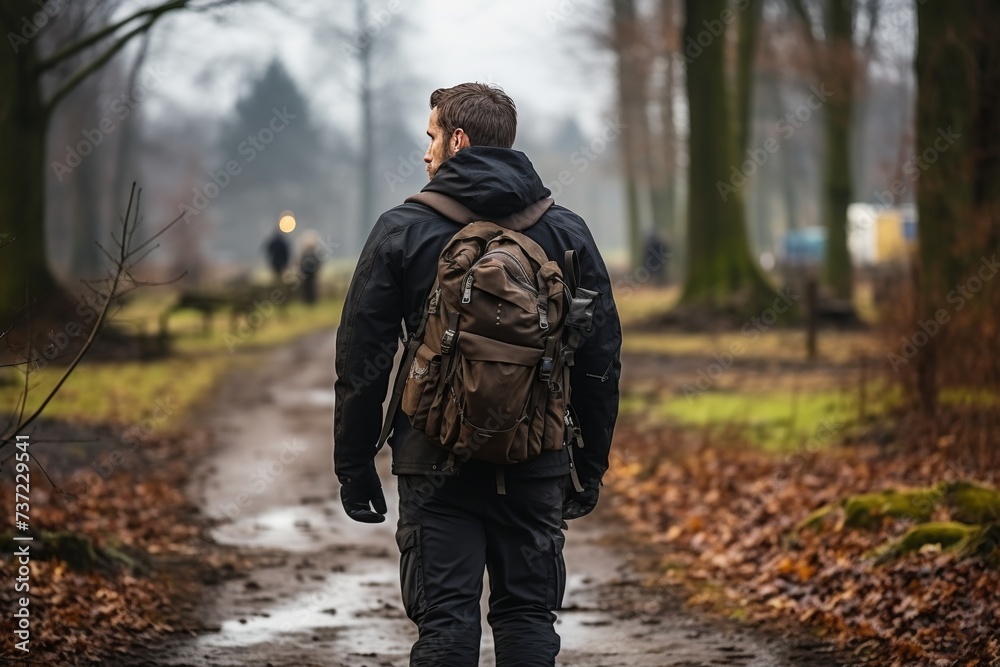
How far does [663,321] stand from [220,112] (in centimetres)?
5921

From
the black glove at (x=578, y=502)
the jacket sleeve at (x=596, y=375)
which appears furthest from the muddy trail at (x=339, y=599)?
the jacket sleeve at (x=596, y=375)

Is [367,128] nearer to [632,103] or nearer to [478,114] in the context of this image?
[632,103]

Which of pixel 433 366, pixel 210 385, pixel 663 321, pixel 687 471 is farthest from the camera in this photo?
pixel 663 321

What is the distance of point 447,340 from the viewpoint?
387 centimetres

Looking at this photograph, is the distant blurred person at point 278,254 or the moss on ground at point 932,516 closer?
the moss on ground at point 932,516

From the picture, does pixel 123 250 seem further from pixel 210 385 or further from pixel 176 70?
pixel 176 70

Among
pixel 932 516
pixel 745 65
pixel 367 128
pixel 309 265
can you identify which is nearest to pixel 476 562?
pixel 932 516

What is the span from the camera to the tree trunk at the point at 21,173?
53.6ft

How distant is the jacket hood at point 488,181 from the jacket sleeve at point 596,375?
0.27 m

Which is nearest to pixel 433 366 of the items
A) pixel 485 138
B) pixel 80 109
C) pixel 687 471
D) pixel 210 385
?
pixel 485 138

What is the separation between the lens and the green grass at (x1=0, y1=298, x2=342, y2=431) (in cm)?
1456

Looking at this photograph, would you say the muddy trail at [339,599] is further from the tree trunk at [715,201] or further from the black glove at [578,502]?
the tree trunk at [715,201]

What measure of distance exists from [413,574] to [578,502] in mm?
699

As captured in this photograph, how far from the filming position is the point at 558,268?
4012 mm
